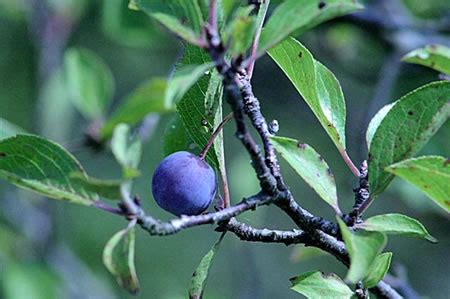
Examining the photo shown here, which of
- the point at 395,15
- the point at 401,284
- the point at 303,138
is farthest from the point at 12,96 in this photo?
the point at 401,284

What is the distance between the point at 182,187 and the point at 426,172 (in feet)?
0.79

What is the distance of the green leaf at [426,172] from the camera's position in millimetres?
714

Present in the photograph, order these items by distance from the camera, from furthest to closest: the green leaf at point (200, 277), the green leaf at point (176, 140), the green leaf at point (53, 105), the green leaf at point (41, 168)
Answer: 1. the green leaf at point (53, 105)
2. the green leaf at point (176, 140)
3. the green leaf at point (200, 277)
4. the green leaf at point (41, 168)

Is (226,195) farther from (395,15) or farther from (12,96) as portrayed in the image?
(12,96)

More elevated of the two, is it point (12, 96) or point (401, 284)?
point (401, 284)

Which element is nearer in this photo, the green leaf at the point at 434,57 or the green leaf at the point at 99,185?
the green leaf at the point at 99,185

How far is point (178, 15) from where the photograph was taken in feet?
2.25

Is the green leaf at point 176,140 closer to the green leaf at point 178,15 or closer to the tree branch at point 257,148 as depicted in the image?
the tree branch at point 257,148

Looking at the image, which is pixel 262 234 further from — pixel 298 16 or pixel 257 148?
pixel 298 16

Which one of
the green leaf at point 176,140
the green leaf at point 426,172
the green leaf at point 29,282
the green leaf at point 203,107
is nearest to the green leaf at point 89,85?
the green leaf at point 29,282

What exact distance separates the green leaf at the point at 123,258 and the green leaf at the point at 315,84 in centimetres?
28

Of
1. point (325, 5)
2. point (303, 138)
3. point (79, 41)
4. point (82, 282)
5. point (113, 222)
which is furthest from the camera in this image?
point (79, 41)

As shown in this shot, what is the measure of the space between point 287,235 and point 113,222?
2642 millimetres

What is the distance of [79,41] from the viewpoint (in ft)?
12.5
